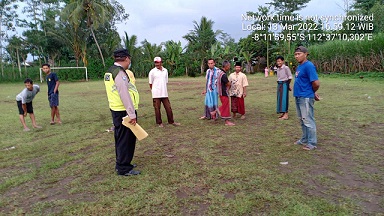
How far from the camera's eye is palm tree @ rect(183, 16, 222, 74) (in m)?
32.3

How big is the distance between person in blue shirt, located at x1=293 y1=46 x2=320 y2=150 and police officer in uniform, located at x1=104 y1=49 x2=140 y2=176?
272cm

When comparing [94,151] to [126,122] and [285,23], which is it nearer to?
[126,122]

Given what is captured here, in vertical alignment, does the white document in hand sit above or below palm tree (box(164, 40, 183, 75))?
below

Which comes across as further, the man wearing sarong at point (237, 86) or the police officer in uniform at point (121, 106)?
the man wearing sarong at point (237, 86)

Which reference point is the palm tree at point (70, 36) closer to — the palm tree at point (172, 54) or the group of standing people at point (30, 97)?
the palm tree at point (172, 54)

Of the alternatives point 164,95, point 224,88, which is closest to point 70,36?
point 164,95

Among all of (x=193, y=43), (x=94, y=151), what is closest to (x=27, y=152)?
(x=94, y=151)

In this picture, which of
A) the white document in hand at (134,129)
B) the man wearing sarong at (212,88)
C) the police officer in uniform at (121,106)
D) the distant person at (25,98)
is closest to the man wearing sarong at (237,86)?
the man wearing sarong at (212,88)

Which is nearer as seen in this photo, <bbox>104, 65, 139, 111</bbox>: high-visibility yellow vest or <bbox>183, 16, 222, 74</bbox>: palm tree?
<bbox>104, 65, 139, 111</bbox>: high-visibility yellow vest

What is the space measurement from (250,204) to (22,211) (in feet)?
7.72

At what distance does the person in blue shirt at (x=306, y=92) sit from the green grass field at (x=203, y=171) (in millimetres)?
340

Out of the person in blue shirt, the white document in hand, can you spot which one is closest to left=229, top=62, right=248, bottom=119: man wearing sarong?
the person in blue shirt

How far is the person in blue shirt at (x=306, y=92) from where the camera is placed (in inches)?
184

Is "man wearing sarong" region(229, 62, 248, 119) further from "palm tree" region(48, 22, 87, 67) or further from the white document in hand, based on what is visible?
"palm tree" region(48, 22, 87, 67)
